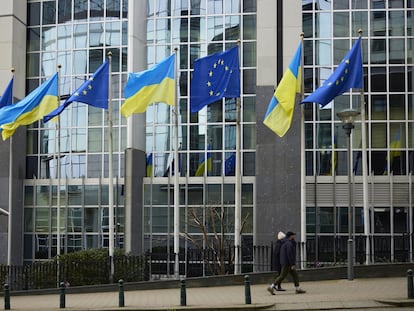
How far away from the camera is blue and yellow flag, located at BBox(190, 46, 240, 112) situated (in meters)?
24.5

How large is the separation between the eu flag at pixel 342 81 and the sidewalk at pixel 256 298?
20.6 feet

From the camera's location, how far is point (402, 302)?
16.2 m

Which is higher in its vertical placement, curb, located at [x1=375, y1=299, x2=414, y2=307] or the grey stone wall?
the grey stone wall

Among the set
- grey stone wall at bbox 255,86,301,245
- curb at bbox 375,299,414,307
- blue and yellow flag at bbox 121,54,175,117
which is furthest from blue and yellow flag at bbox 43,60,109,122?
curb at bbox 375,299,414,307

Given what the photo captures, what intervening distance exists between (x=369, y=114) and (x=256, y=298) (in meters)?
17.8

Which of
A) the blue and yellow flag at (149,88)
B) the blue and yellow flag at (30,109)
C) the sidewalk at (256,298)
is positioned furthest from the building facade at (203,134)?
the sidewalk at (256,298)

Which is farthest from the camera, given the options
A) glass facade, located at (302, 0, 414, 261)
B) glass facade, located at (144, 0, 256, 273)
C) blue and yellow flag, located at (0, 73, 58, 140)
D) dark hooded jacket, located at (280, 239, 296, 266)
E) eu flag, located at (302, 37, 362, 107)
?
glass facade, located at (144, 0, 256, 273)

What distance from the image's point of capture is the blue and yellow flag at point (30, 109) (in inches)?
1048

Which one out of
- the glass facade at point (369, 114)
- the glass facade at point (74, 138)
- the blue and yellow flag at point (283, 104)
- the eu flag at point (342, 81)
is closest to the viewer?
the eu flag at point (342, 81)

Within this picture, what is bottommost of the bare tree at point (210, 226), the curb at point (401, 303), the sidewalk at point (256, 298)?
the sidewalk at point (256, 298)

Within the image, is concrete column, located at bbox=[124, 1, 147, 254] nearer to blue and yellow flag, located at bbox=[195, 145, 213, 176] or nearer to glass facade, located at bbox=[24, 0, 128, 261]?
glass facade, located at bbox=[24, 0, 128, 261]

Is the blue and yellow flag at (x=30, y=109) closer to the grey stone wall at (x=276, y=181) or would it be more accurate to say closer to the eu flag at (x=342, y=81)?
the eu flag at (x=342, y=81)

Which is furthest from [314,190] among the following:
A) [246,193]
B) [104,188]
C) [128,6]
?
[128,6]

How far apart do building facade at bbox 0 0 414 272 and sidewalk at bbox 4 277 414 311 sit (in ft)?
35.5
